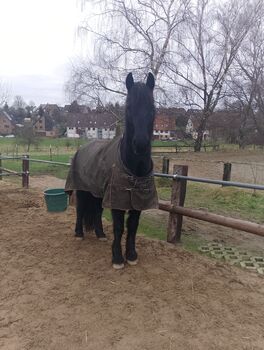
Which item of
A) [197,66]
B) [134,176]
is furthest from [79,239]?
[197,66]

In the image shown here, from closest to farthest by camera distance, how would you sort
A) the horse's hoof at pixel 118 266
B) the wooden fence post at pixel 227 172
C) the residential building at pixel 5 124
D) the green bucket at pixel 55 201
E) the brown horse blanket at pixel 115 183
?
the brown horse blanket at pixel 115 183 → the horse's hoof at pixel 118 266 → the green bucket at pixel 55 201 → the wooden fence post at pixel 227 172 → the residential building at pixel 5 124

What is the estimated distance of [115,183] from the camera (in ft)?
11.3

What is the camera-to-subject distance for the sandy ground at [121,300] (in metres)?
2.45

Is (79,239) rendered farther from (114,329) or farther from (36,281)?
(114,329)

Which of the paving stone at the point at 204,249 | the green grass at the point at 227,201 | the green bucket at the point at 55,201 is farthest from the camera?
the green grass at the point at 227,201

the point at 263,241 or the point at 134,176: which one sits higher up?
the point at 134,176

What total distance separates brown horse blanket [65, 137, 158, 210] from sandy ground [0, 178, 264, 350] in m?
0.73

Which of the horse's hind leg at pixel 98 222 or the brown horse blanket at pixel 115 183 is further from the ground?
the brown horse blanket at pixel 115 183

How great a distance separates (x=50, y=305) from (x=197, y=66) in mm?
19054

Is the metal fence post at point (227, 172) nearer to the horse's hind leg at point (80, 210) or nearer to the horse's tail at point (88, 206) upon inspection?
the horse's tail at point (88, 206)

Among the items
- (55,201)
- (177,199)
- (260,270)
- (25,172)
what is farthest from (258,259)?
(25,172)

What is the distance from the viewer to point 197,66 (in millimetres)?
19891

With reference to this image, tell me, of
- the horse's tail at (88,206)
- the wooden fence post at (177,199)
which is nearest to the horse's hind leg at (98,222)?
the horse's tail at (88,206)

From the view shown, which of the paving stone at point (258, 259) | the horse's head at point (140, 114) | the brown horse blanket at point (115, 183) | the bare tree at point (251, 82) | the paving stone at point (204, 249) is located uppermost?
the bare tree at point (251, 82)
